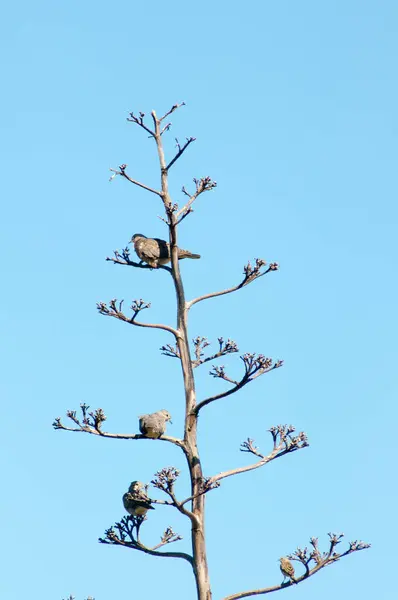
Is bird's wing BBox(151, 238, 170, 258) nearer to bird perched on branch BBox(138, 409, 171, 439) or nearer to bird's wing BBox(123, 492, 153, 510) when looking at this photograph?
bird perched on branch BBox(138, 409, 171, 439)

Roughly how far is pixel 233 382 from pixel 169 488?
4.84 ft

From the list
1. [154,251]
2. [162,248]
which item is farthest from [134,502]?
[162,248]

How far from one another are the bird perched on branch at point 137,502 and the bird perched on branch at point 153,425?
1.94 feet

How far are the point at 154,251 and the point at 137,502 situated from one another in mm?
3191

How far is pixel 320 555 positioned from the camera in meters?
10.3

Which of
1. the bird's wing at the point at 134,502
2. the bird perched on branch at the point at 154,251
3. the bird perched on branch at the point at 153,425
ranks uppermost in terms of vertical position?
the bird perched on branch at the point at 154,251

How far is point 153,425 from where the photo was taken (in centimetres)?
1106

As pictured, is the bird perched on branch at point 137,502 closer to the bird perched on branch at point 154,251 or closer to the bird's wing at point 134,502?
the bird's wing at point 134,502

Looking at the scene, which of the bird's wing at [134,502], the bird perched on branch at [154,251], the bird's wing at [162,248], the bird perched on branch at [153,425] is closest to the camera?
the bird's wing at [134,502]

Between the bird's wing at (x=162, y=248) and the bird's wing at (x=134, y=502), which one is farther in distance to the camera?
the bird's wing at (x=162, y=248)

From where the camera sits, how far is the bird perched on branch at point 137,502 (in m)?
9.99

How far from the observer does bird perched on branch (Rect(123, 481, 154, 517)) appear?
9.99 metres

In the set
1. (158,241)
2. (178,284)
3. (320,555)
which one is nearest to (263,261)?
(178,284)

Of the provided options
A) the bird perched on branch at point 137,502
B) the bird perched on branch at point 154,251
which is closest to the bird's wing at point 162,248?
the bird perched on branch at point 154,251
